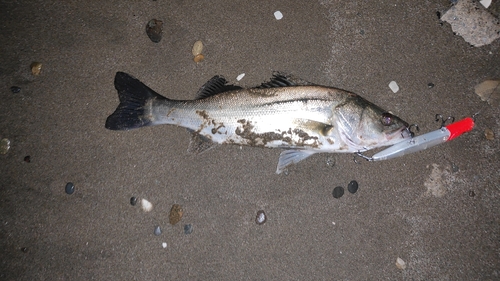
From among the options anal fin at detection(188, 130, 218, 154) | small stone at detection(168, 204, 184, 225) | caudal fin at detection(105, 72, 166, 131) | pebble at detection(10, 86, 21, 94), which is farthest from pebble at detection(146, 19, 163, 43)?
small stone at detection(168, 204, 184, 225)

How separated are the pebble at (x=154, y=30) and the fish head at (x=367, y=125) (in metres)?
2.25

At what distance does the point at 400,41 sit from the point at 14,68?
460 cm

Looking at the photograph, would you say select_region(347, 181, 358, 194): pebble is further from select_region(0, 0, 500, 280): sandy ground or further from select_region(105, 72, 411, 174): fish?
select_region(105, 72, 411, 174): fish

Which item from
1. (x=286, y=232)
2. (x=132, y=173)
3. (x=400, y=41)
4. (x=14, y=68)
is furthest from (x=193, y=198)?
(x=400, y=41)

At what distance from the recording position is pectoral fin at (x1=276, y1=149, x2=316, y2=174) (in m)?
2.77

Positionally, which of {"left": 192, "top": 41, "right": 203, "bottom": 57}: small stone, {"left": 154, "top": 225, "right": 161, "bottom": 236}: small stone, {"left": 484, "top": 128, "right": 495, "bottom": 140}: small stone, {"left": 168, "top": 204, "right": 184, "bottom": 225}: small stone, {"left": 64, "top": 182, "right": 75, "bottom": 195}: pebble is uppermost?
{"left": 192, "top": 41, "right": 203, "bottom": 57}: small stone

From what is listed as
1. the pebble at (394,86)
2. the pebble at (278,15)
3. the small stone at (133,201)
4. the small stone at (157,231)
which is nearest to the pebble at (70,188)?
the small stone at (133,201)

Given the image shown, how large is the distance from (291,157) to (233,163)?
2.20ft

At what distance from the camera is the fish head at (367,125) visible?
8.42 ft

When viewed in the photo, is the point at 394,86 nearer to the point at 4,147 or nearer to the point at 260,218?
the point at 260,218

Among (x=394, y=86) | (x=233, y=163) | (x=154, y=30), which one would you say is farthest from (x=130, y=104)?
(x=394, y=86)

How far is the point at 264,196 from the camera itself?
2.96m

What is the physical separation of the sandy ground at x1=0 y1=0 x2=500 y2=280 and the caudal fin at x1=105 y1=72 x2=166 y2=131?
24 cm

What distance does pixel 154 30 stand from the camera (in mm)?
3166
